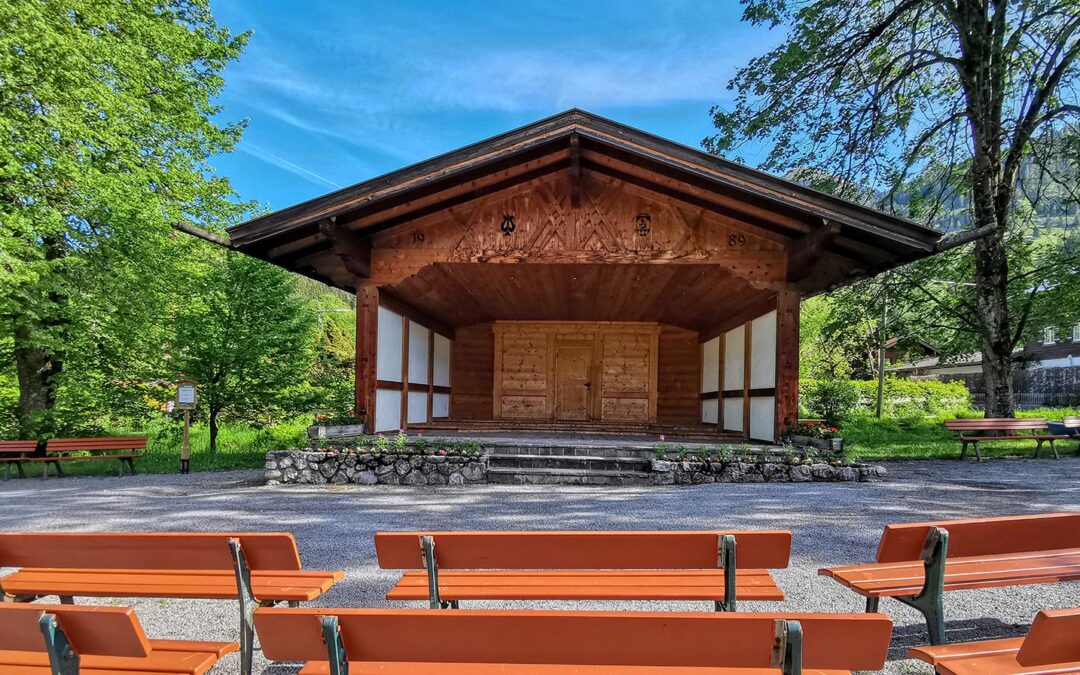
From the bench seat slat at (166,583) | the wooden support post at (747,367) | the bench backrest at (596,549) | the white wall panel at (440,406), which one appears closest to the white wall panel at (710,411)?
the wooden support post at (747,367)

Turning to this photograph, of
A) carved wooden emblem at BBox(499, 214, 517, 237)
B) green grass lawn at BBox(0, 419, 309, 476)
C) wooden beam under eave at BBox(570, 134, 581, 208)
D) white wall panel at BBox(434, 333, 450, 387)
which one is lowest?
green grass lawn at BBox(0, 419, 309, 476)

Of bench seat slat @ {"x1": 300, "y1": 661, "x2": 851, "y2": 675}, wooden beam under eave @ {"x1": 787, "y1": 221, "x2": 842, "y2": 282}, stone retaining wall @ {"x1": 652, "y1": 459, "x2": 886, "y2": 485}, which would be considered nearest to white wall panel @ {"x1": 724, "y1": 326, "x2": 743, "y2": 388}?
wooden beam under eave @ {"x1": 787, "y1": 221, "x2": 842, "y2": 282}

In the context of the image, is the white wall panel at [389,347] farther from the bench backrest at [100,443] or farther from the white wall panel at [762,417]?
the white wall panel at [762,417]

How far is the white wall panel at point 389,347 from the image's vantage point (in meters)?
10.8

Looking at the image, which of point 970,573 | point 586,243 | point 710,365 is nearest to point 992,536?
point 970,573

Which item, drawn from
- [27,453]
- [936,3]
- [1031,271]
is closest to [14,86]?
[27,453]

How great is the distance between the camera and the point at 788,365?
979cm

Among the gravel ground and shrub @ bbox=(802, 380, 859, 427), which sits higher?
shrub @ bbox=(802, 380, 859, 427)

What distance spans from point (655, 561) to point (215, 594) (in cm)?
220

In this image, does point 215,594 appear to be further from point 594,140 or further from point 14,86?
point 14,86

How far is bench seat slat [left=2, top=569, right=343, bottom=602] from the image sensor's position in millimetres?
2674

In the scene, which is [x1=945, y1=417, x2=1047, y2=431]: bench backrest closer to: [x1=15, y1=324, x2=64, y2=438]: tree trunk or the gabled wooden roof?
the gabled wooden roof

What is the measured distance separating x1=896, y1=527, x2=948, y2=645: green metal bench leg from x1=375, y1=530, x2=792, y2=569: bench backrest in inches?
26.8

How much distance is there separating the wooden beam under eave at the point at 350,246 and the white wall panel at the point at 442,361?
16.5ft
